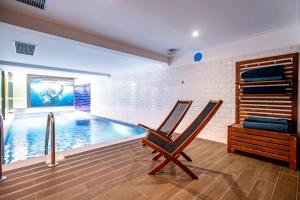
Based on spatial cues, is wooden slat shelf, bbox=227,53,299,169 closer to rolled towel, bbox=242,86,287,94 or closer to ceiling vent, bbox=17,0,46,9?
rolled towel, bbox=242,86,287,94

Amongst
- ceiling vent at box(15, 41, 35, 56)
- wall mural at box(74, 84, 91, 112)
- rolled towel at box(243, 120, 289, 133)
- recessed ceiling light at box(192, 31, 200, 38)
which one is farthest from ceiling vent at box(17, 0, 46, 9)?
wall mural at box(74, 84, 91, 112)

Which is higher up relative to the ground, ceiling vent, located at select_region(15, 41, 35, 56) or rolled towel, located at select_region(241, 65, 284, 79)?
ceiling vent, located at select_region(15, 41, 35, 56)

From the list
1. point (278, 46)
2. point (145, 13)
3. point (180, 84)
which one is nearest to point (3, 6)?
point (145, 13)

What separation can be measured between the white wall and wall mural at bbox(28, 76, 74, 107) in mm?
5457

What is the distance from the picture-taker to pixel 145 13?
2133 millimetres

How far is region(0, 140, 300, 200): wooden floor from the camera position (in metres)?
1.59

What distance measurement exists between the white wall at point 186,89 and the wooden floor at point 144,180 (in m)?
1.19

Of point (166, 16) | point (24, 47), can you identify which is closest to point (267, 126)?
point (166, 16)

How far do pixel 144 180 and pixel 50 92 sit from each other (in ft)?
35.5

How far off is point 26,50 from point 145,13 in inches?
130

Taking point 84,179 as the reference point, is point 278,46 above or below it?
above

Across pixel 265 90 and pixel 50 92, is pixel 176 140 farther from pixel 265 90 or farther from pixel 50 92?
pixel 50 92

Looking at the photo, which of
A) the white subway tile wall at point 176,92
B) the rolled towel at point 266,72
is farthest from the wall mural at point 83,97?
the rolled towel at point 266,72

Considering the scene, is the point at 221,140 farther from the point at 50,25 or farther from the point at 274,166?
the point at 50,25
